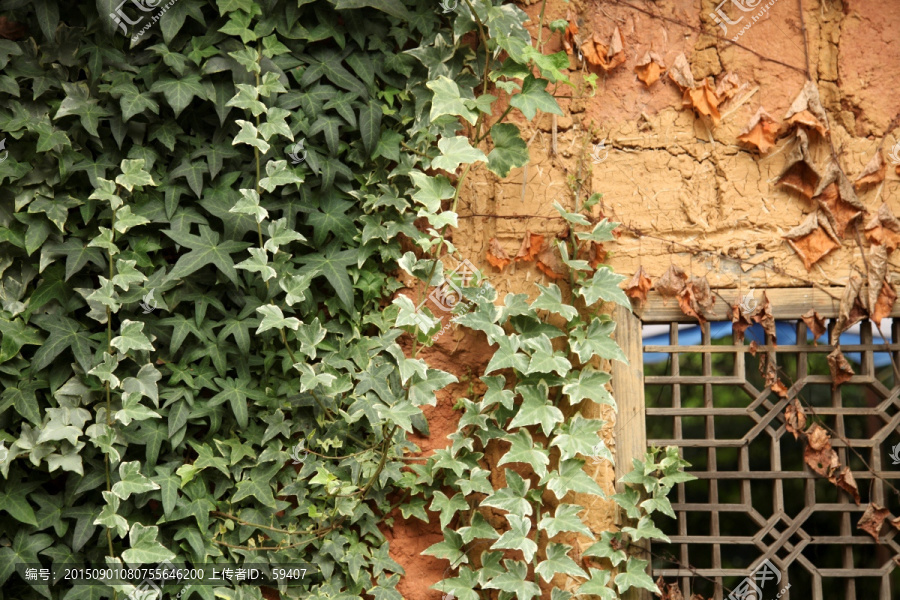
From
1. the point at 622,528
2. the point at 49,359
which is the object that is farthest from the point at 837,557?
the point at 49,359

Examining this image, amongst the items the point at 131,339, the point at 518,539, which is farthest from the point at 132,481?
the point at 518,539

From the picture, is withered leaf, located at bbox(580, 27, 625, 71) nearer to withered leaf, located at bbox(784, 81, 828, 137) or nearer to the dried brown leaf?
withered leaf, located at bbox(784, 81, 828, 137)

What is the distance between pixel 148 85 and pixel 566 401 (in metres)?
1.84

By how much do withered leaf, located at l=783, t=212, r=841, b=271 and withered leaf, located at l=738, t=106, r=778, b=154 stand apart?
314 mm

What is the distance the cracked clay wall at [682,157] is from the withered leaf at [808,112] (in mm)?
39

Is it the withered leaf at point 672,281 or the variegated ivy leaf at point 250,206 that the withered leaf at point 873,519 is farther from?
the variegated ivy leaf at point 250,206

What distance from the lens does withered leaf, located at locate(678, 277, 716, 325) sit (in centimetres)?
254

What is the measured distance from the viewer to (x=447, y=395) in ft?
8.63

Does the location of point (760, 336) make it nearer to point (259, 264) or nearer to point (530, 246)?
point (530, 246)

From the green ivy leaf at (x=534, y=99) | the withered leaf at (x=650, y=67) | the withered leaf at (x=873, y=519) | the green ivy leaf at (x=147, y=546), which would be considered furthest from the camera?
the withered leaf at (x=650, y=67)


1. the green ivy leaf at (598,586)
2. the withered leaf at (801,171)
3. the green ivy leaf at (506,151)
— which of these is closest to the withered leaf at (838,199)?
the withered leaf at (801,171)

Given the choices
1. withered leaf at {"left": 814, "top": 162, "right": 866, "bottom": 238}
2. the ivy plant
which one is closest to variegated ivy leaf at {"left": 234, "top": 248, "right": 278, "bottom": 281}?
the ivy plant

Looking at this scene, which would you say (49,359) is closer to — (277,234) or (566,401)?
(277,234)

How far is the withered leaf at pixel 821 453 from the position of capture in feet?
8.18
